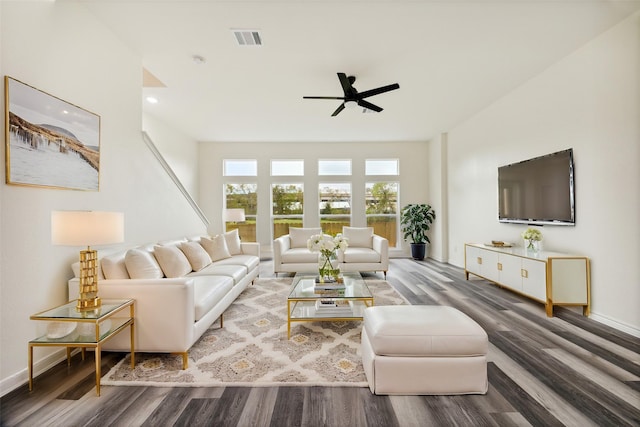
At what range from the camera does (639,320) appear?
250cm

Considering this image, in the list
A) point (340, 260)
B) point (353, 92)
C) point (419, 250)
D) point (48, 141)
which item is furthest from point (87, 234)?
point (419, 250)

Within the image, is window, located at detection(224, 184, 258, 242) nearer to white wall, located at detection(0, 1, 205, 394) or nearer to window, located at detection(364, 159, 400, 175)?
window, located at detection(364, 159, 400, 175)

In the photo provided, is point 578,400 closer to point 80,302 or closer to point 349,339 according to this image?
point 349,339

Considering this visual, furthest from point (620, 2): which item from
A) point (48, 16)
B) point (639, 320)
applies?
point (48, 16)

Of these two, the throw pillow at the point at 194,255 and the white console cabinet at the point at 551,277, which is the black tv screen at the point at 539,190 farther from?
the throw pillow at the point at 194,255

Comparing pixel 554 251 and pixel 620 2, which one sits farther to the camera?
pixel 554 251

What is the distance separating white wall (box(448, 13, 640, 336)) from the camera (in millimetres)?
2578

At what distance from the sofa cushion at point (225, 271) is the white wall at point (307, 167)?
3.34m

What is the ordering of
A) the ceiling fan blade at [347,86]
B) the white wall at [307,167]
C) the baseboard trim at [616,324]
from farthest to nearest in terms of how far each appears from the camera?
1. the white wall at [307,167]
2. the ceiling fan blade at [347,86]
3. the baseboard trim at [616,324]

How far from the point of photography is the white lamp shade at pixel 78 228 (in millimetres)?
1814

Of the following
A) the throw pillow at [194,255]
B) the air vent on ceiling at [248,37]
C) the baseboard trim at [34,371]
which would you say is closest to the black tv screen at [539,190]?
the air vent on ceiling at [248,37]

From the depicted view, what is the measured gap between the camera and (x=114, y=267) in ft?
7.54

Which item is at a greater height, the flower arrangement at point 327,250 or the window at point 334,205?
the window at point 334,205

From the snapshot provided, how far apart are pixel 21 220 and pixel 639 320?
4988 millimetres
